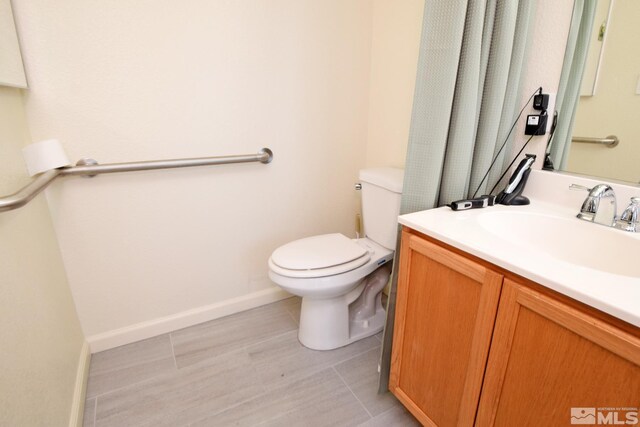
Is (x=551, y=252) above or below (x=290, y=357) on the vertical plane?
above

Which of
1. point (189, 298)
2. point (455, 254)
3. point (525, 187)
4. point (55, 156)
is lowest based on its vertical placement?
point (189, 298)

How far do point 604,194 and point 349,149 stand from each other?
1274 mm

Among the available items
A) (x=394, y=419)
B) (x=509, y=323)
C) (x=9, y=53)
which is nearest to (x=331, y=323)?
(x=394, y=419)

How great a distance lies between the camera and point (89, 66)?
1284 mm

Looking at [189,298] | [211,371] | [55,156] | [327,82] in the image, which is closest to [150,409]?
[211,371]

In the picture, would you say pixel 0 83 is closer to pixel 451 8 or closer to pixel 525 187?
pixel 451 8

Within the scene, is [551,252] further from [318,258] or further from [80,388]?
[80,388]

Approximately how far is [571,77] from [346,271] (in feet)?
3.65

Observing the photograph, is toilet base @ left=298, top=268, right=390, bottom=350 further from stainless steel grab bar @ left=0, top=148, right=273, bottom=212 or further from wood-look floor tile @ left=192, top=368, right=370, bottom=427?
stainless steel grab bar @ left=0, top=148, right=273, bottom=212

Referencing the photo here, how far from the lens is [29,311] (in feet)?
3.13

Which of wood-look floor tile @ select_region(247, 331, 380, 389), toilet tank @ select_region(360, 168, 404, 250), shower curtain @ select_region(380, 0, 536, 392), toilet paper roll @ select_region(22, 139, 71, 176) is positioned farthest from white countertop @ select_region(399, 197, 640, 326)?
toilet paper roll @ select_region(22, 139, 71, 176)

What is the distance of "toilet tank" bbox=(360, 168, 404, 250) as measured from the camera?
145cm

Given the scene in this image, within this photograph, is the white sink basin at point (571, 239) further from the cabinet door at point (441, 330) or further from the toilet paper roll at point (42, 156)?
the toilet paper roll at point (42, 156)

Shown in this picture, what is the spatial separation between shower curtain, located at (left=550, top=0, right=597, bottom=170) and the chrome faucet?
0.25 meters
